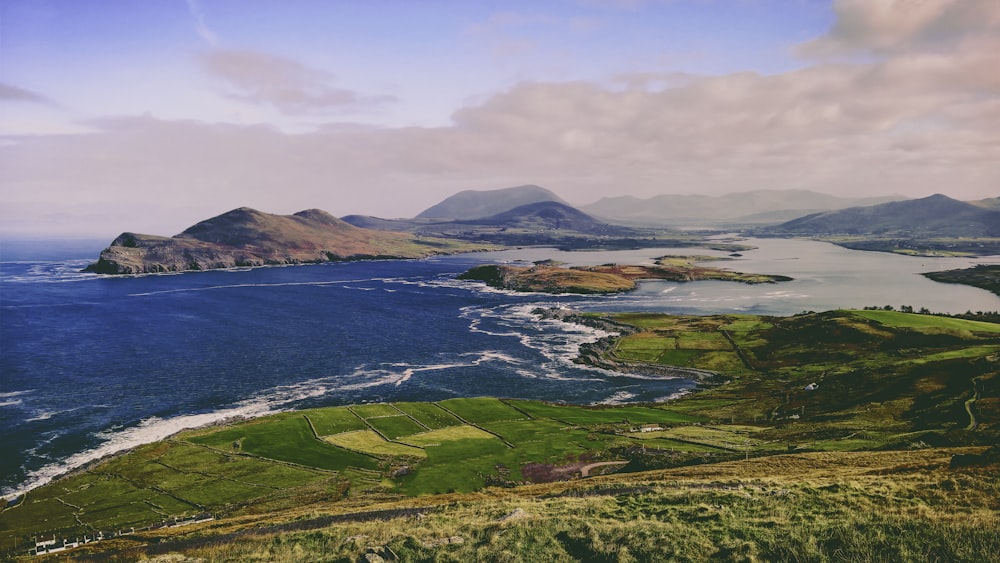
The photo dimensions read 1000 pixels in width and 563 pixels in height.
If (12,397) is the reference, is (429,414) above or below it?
below

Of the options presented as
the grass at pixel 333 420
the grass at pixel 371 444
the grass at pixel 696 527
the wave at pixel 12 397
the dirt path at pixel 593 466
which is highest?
the grass at pixel 696 527

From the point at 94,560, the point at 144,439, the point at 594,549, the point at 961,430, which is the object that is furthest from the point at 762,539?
the point at 144,439

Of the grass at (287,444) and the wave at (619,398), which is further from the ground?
the grass at (287,444)

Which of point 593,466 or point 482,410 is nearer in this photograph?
point 593,466

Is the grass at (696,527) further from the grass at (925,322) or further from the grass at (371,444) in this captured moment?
the grass at (925,322)

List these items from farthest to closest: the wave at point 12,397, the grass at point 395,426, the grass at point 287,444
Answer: the wave at point 12,397 → the grass at point 395,426 → the grass at point 287,444

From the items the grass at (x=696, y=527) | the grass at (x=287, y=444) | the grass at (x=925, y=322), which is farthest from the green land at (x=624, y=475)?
the grass at (x=925, y=322)

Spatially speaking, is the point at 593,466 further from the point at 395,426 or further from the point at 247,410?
the point at 247,410

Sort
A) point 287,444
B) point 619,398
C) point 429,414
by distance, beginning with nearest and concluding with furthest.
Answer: point 287,444 → point 429,414 → point 619,398

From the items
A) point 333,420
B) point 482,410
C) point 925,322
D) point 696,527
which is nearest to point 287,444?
point 333,420
